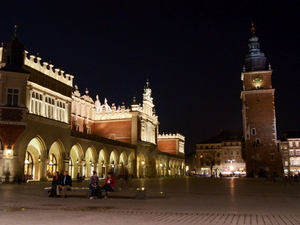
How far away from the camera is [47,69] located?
4166cm

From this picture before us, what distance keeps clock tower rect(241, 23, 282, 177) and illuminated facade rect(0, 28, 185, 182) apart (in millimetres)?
22430

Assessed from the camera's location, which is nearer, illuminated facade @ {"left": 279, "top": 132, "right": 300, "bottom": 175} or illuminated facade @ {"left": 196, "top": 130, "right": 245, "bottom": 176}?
illuminated facade @ {"left": 279, "top": 132, "right": 300, "bottom": 175}

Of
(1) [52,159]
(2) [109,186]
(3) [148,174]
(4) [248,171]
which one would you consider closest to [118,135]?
(3) [148,174]

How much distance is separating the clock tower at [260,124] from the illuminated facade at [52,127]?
73.6ft

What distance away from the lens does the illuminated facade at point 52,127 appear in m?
34.1

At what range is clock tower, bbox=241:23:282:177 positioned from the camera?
73812 millimetres

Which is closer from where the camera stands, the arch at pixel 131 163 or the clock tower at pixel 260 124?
the arch at pixel 131 163

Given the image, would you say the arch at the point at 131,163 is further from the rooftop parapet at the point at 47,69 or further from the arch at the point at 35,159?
the arch at the point at 35,159

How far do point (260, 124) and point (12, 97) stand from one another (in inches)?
2165

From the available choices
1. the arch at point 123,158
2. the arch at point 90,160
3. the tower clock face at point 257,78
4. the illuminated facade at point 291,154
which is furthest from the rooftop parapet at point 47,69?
the illuminated facade at point 291,154

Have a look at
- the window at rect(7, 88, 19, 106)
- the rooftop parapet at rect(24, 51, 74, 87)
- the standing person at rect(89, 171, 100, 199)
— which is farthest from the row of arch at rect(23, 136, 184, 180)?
the rooftop parapet at rect(24, 51, 74, 87)

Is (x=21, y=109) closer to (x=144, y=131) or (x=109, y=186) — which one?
(x=109, y=186)

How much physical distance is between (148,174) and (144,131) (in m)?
8.67

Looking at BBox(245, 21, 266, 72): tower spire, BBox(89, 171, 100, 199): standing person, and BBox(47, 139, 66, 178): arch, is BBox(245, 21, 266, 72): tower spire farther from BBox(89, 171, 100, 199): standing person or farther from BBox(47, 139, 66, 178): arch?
BBox(89, 171, 100, 199): standing person
